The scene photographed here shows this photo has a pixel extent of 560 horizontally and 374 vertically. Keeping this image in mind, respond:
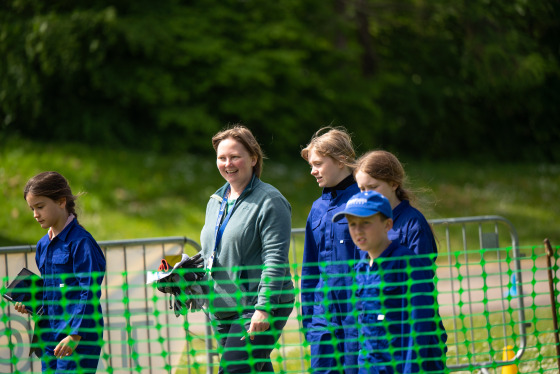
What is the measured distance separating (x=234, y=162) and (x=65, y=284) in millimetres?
1312

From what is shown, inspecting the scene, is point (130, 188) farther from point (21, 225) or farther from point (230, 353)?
point (230, 353)

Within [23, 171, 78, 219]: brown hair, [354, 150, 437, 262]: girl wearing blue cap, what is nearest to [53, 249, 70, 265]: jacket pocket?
[23, 171, 78, 219]: brown hair

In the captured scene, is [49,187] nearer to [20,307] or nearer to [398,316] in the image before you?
[20,307]

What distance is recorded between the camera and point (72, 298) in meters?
4.08

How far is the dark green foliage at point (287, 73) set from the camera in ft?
55.3

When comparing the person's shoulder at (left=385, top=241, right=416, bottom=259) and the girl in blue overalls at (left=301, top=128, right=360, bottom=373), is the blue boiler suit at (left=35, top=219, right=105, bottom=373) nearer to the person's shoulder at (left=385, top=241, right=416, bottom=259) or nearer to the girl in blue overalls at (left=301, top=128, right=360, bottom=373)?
the girl in blue overalls at (left=301, top=128, right=360, bottom=373)

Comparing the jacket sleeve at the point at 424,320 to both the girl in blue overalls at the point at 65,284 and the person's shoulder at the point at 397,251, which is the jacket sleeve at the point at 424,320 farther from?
the girl in blue overalls at the point at 65,284

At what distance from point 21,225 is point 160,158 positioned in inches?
185

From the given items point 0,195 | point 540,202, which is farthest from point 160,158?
point 540,202

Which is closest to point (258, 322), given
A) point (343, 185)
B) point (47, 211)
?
point (343, 185)

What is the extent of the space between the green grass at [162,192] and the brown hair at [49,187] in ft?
28.1

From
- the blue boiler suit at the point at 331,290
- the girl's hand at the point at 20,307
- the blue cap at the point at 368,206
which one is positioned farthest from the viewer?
the girl's hand at the point at 20,307

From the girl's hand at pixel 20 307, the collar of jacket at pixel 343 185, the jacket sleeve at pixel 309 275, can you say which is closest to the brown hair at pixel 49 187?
the girl's hand at pixel 20 307

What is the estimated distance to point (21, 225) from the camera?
13.2 metres
